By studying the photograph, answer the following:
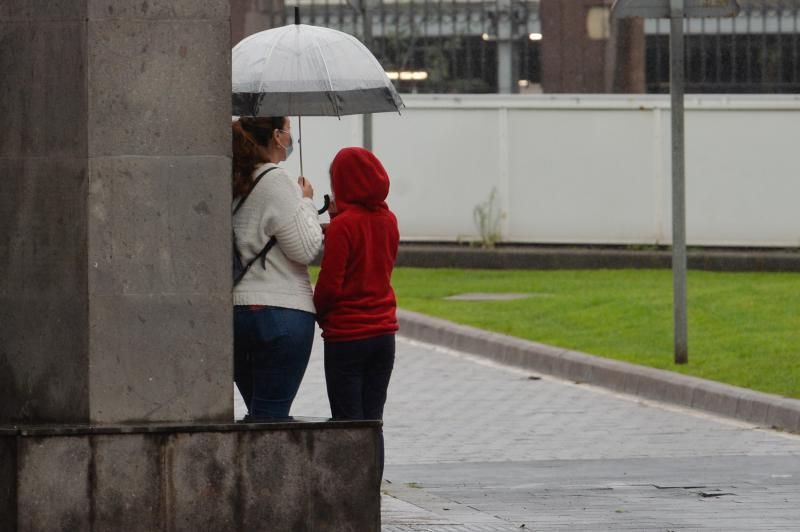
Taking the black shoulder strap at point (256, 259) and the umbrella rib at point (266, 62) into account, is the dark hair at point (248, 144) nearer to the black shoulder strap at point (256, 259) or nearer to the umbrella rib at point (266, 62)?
the black shoulder strap at point (256, 259)

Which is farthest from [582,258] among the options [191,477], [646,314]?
[191,477]

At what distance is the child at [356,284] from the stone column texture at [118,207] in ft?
→ 2.14

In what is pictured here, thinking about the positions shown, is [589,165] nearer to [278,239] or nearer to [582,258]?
[582,258]

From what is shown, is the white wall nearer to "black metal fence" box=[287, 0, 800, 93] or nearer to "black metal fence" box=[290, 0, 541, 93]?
"black metal fence" box=[287, 0, 800, 93]

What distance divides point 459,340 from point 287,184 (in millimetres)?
8552

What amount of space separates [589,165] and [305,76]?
45.5ft

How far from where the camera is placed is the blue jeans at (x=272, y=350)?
295 inches

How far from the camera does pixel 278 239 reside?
7.51m

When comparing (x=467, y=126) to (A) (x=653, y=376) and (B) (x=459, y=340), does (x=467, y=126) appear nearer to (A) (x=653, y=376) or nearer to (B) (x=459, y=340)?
(B) (x=459, y=340)

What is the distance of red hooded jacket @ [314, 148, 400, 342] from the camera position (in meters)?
7.77

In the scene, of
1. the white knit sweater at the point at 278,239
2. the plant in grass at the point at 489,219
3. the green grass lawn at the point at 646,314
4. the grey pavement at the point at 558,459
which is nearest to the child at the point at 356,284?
the white knit sweater at the point at 278,239

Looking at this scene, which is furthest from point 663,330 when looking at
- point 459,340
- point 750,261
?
point 750,261

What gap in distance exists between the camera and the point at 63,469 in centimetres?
695

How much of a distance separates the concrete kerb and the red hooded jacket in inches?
171
